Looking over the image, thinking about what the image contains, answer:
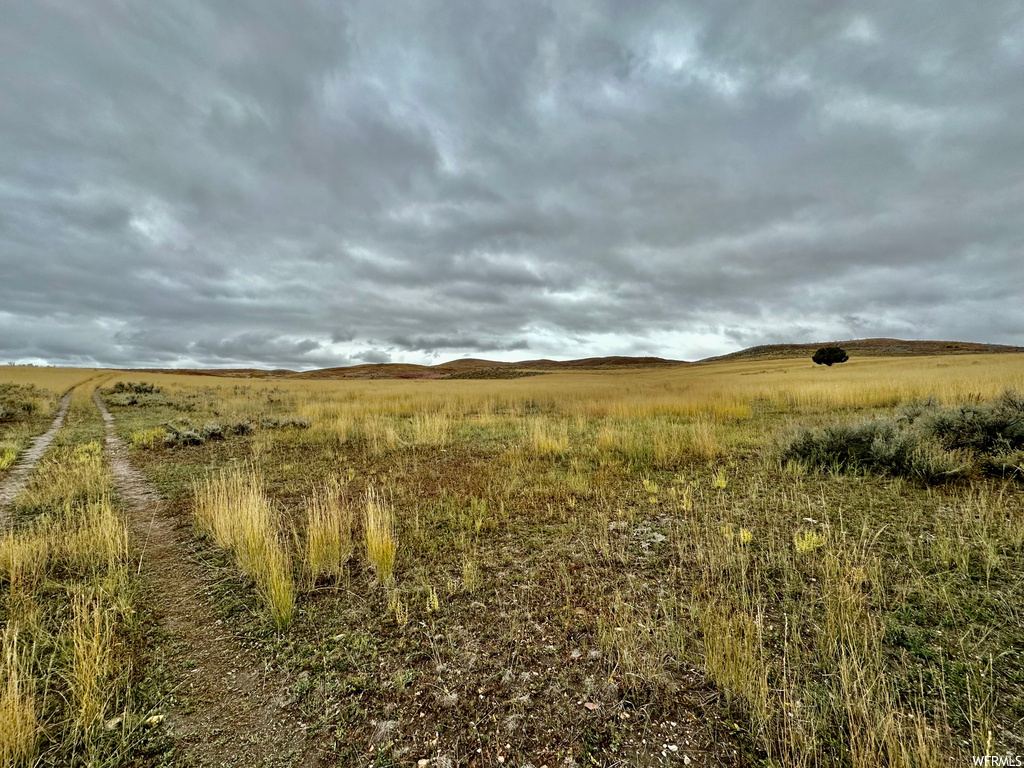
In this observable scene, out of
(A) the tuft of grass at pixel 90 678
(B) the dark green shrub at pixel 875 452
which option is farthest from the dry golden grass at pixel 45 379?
(B) the dark green shrub at pixel 875 452

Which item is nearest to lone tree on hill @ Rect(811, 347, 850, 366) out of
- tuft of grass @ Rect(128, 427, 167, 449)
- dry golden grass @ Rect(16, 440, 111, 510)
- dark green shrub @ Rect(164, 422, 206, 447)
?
dark green shrub @ Rect(164, 422, 206, 447)

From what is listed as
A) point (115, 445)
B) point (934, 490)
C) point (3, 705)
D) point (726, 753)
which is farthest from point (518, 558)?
point (115, 445)

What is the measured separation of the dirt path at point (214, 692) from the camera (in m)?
2.48

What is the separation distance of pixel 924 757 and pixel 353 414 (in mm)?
18846

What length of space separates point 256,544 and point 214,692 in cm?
176

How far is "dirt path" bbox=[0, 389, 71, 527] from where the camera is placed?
6902 mm

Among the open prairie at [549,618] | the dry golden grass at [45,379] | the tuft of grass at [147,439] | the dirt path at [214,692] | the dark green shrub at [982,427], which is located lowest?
the dirt path at [214,692]

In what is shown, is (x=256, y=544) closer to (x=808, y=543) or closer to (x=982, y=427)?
(x=808, y=543)

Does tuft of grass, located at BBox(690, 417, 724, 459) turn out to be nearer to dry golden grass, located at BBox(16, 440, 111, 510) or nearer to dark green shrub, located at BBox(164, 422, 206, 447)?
dry golden grass, located at BBox(16, 440, 111, 510)

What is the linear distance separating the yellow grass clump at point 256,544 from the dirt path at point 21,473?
3148 millimetres

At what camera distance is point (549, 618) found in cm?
354

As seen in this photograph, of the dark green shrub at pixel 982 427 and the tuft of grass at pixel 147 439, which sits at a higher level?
the dark green shrub at pixel 982 427

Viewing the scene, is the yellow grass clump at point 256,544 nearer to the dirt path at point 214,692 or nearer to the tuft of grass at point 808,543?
the dirt path at point 214,692

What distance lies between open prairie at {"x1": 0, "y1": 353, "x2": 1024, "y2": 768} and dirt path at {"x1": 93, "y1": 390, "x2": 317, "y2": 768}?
0.02 m
